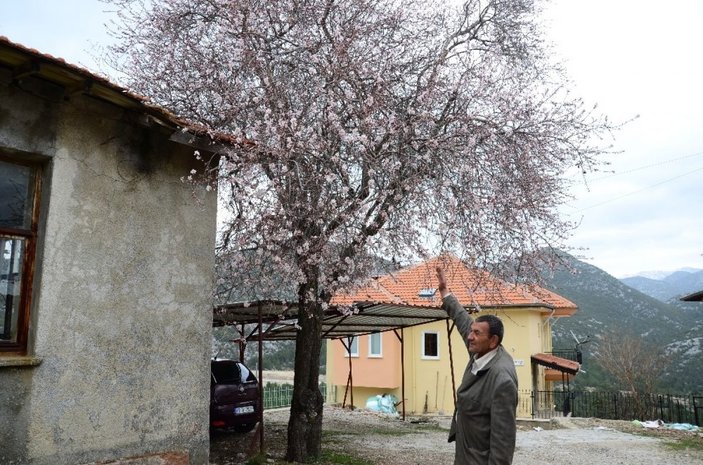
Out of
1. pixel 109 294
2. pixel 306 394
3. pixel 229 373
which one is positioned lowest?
pixel 306 394

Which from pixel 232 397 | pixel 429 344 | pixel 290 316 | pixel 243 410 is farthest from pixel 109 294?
pixel 429 344

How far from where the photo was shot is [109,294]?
6.03 meters

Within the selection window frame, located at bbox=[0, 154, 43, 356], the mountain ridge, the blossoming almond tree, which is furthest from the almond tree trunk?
the mountain ridge

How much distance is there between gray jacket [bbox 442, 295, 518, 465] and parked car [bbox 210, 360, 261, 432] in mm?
9620

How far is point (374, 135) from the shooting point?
9.12 metres

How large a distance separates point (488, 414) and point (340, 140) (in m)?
5.26

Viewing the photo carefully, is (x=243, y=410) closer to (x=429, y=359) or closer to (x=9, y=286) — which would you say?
(x=9, y=286)

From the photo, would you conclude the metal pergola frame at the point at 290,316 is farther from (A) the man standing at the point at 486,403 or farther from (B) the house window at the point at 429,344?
(B) the house window at the point at 429,344

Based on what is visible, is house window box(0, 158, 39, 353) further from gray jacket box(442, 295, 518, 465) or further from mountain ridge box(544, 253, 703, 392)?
mountain ridge box(544, 253, 703, 392)

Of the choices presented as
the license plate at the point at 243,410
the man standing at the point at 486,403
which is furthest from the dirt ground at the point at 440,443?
the man standing at the point at 486,403

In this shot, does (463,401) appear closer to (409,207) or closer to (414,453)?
(409,207)

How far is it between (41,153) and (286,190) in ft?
10.8

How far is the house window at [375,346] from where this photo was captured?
27500 mm

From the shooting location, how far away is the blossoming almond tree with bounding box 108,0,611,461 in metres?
8.41
